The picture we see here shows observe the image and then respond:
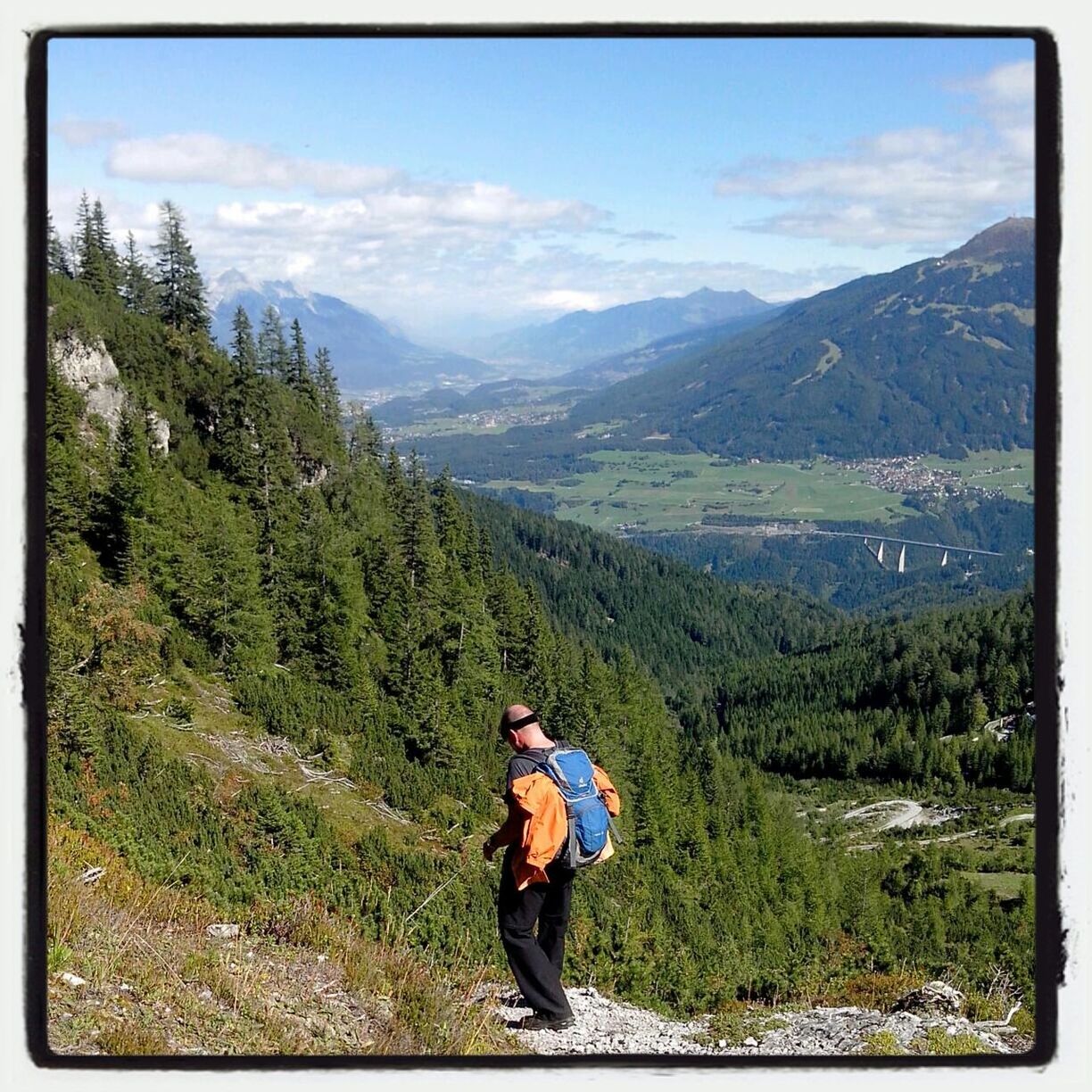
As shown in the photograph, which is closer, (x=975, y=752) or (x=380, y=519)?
(x=380, y=519)

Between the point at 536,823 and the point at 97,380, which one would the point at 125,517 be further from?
the point at 536,823

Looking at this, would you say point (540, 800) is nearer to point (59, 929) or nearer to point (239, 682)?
point (59, 929)

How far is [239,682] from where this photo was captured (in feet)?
74.6

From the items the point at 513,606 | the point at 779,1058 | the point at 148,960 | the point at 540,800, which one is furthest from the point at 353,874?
the point at 513,606

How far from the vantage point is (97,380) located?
34688 millimetres

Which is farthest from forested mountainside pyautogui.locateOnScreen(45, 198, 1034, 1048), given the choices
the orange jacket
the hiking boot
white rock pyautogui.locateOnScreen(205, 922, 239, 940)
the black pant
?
the orange jacket

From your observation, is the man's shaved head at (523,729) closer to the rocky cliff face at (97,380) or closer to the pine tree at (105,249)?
the rocky cliff face at (97,380)

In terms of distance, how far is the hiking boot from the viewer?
19.3ft

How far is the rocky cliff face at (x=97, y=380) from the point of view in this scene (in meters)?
32.8

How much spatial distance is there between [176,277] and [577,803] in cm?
5018

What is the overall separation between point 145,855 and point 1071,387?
8589mm

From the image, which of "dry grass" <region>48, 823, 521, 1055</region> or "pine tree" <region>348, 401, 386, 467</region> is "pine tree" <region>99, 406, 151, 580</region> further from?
"pine tree" <region>348, 401, 386, 467</region>

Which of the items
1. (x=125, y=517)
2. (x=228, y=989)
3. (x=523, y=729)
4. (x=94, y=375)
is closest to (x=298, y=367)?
(x=94, y=375)

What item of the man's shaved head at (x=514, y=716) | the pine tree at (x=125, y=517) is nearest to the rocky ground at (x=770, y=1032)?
the man's shaved head at (x=514, y=716)
